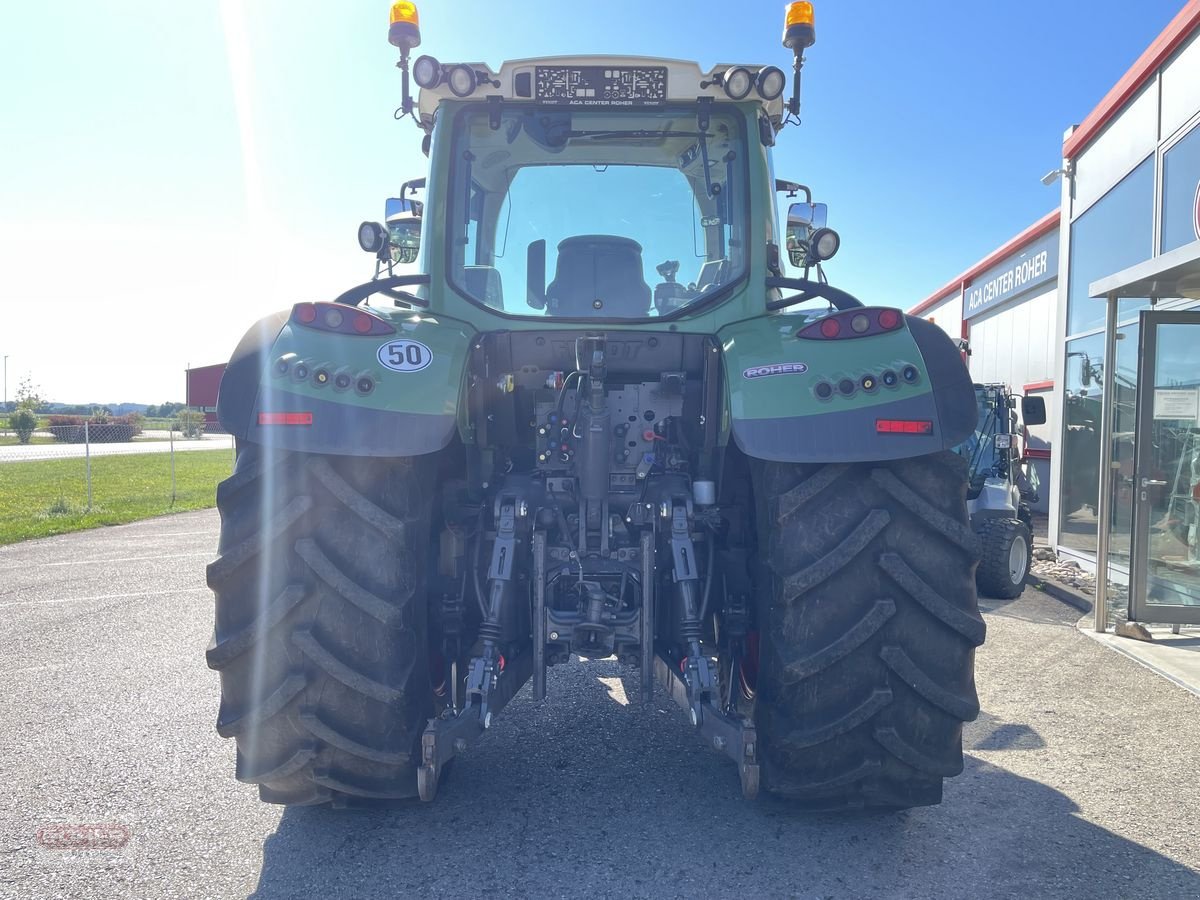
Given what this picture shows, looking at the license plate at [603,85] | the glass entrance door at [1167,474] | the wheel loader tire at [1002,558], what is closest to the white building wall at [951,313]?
the wheel loader tire at [1002,558]

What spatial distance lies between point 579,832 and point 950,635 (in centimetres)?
144

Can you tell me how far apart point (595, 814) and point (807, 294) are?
2.16 m

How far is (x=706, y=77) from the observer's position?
3.41 metres

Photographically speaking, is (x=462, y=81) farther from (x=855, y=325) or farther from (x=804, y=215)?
(x=855, y=325)

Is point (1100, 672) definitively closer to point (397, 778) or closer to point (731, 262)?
point (731, 262)

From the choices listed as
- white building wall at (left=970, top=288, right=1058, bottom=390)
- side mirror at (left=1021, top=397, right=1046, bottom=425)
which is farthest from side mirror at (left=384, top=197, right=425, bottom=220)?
white building wall at (left=970, top=288, right=1058, bottom=390)

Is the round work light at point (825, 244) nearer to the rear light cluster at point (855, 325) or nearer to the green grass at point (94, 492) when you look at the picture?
the rear light cluster at point (855, 325)

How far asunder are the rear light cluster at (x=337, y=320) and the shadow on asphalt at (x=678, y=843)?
5.74 ft

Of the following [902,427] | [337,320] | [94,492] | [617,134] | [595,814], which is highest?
[617,134]

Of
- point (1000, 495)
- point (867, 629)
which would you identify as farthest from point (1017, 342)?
point (867, 629)

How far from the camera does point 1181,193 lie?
7.81m

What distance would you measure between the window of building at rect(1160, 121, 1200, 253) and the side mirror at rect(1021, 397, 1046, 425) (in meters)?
1.86

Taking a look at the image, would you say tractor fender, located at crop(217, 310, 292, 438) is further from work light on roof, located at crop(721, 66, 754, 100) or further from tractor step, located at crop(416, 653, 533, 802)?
work light on roof, located at crop(721, 66, 754, 100)

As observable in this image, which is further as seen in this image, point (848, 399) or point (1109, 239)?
point (1109, 239)
